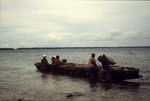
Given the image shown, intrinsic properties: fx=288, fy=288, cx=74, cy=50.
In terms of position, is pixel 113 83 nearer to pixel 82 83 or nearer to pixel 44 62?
pixel 82 83

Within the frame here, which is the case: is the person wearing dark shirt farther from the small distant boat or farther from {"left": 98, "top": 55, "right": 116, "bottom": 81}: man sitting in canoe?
the small distant boat

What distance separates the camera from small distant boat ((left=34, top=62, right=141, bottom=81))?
55.4 feet

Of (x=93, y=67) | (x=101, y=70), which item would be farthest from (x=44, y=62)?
(x=101, y=70)

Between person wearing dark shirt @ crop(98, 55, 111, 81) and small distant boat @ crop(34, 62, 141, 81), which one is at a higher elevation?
person wearing dark shirt @ crop(98, 55, 111, 81)

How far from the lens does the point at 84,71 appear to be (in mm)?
19672

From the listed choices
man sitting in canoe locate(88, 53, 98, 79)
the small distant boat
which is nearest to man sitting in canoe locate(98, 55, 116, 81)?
the small distant boat

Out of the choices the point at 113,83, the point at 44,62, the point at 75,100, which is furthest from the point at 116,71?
the point at 44,62

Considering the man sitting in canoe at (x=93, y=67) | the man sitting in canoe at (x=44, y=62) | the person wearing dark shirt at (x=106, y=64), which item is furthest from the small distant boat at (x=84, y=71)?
the man sitting in canoe at (x=93, y=67)

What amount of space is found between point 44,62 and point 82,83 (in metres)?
Result: 7.22

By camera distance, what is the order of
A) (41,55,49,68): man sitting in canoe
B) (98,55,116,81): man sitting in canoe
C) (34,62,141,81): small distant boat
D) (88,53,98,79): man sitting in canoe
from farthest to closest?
1. (41,55,49,68): man sitting in canoe
2. (88,53,98,79): man sitting in canoe
3. (98,55,116,81): man sitting in canoe
4. (34,62,141,81): small distant boat

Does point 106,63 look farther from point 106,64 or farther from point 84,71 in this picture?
point 84,71

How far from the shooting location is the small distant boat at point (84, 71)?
1689 centimetres

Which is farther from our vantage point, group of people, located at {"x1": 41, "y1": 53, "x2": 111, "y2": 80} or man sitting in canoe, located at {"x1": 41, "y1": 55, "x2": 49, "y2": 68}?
man sitting in canoe, located at {"x1": 41, "y1": 55, "x2": 49, "y2": 68}

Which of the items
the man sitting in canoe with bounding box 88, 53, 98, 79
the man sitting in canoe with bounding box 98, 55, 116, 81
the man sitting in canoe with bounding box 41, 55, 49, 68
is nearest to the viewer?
the man sitting in canoe with bounding box 98, 55, 116, 81
